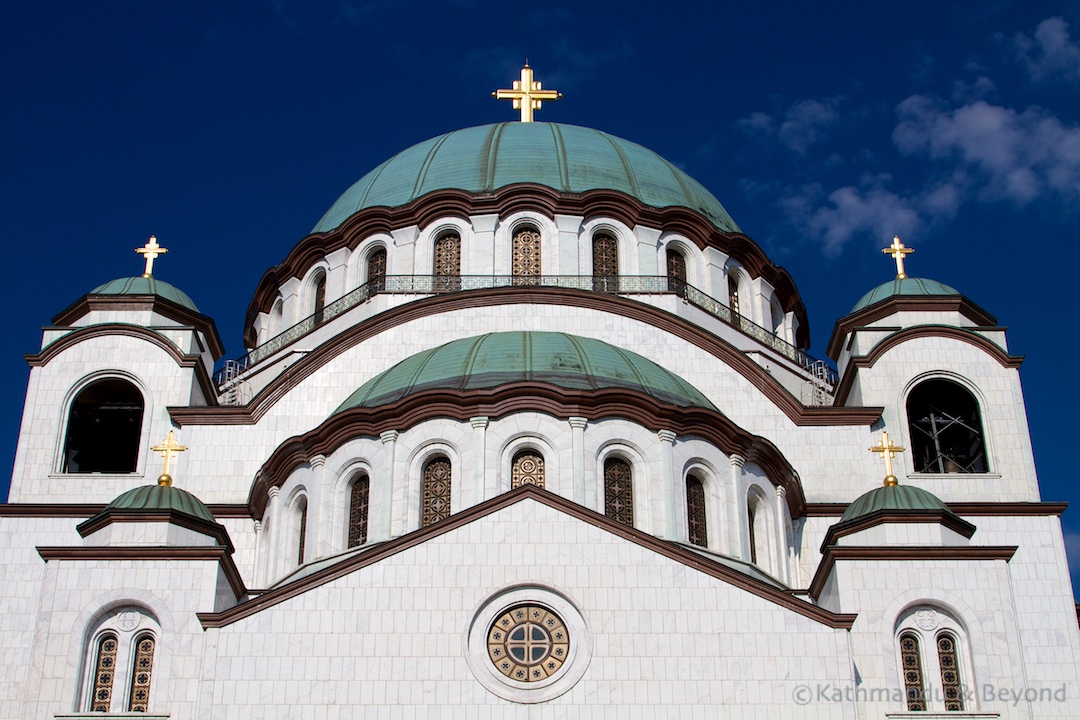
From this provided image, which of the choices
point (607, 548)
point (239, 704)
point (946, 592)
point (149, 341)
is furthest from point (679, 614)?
point (149, 341)

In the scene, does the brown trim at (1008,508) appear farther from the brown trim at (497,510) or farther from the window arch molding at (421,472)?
the window arch molding at (421,472)

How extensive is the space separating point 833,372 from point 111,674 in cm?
1709

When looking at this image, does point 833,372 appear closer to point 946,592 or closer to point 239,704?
point 946,592

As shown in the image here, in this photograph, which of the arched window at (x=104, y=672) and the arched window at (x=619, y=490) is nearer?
the arched window at (x=104, y=672)

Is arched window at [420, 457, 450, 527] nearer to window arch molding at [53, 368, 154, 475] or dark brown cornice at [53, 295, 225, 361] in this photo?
window arch molding at [53, 368, 154, 475]

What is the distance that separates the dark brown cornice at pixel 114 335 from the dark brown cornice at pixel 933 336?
12.2m

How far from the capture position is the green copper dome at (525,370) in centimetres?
2830

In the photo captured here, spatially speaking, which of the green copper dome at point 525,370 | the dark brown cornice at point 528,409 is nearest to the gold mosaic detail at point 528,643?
the dark brown cornice at point 528,409

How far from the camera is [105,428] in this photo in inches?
1280

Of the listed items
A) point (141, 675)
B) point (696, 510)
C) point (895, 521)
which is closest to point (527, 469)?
point (696, 510)

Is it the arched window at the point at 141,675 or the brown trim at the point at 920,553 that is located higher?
the brown trim at the point at 920,553

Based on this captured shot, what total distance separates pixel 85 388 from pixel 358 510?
21.1 ft

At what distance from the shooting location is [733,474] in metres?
28.3

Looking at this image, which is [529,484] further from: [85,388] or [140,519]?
[85,388]
